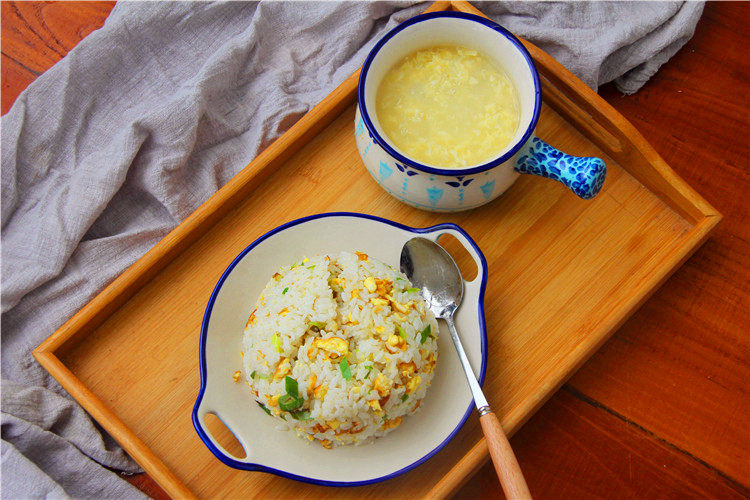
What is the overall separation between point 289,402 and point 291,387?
3 cm

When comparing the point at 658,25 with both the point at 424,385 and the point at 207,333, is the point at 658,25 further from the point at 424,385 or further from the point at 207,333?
the point at 207,333

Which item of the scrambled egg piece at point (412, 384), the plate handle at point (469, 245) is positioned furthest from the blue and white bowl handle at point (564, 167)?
the scrambled egg piece at point (412, 384)

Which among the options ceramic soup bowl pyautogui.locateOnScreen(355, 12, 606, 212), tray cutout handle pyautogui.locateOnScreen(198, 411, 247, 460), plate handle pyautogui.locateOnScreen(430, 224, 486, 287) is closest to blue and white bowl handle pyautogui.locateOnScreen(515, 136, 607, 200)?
ceramic soup bowl pyautogui.locateOnScreen(355, 12, 606, 212)

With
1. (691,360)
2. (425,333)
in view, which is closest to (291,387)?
(425,333)

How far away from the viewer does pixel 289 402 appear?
1324mm

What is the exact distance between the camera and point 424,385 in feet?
4.58

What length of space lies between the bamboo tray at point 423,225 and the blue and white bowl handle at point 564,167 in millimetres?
208

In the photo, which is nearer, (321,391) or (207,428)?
(321,391)

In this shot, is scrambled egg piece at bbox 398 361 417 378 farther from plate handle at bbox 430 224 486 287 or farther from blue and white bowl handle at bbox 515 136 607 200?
blue and white bowl handle at bbox 515 136 607 200

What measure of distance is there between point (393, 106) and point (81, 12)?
103cm

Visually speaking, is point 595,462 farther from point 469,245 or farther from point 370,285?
point 370,285

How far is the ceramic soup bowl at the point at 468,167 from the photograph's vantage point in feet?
4.58

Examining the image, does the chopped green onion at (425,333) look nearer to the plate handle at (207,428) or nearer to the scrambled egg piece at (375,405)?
the scrambled egg piece at (375,405)

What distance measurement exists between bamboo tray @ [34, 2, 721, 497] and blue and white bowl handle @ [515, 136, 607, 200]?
0.21m
